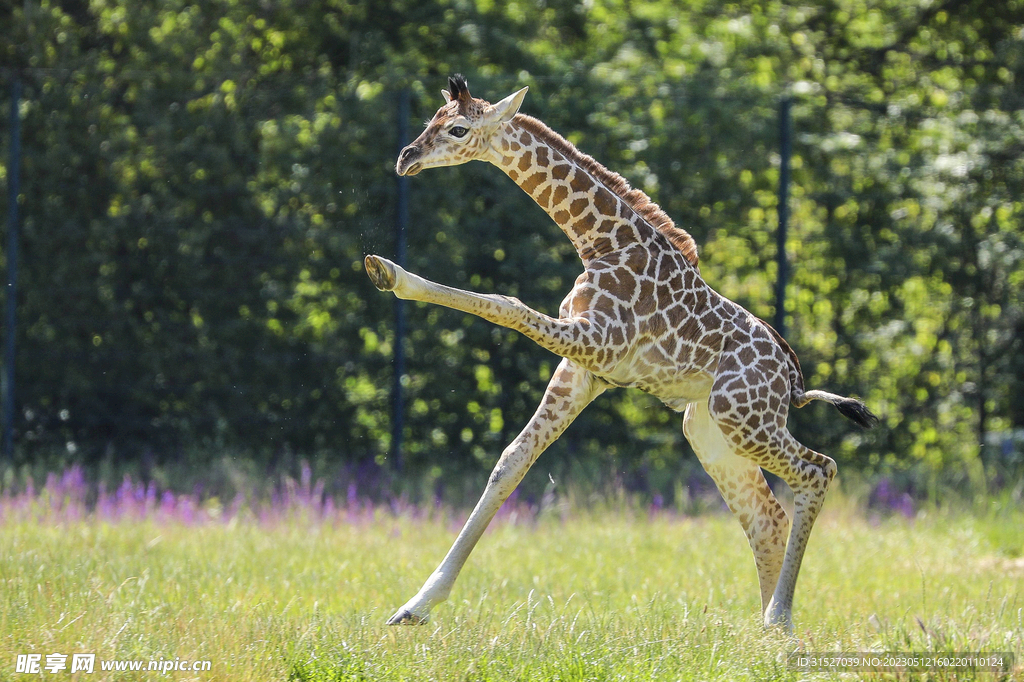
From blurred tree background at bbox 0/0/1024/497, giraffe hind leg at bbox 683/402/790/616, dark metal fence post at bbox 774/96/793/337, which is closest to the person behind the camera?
giraffe hind leg at bbox 683/402/790/616

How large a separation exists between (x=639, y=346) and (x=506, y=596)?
1755 millimetres

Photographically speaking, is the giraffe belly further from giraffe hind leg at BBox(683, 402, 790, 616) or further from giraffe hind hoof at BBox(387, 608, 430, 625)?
giraffe hind hoof at BBox(387, 608, 430, 625)

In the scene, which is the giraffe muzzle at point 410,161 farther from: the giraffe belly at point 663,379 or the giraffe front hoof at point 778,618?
the giraffe front hoof at point 778,618

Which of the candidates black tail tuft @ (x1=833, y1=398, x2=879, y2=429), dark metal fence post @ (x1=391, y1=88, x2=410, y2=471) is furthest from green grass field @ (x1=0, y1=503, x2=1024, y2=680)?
dark metal fence post @ (x1=391, y1=88, x2=410, y2=471)

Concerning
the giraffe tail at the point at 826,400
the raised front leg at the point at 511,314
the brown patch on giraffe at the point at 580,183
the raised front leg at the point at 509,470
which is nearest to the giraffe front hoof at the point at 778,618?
the giraffe tail at the point at 826,400

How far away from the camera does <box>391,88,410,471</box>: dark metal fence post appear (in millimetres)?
8828

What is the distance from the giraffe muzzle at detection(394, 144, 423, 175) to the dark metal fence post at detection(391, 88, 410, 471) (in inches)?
167

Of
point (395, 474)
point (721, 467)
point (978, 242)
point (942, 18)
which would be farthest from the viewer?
point (942, 18)

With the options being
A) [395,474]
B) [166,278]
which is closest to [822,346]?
[395,474]

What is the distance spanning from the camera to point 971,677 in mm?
4266

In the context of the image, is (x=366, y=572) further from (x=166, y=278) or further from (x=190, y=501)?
(x=166, y=278)

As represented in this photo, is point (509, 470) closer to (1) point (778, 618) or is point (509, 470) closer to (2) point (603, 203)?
(2) point (603, 203)

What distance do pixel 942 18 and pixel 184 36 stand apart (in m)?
7.51

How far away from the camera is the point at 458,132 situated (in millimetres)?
4516
